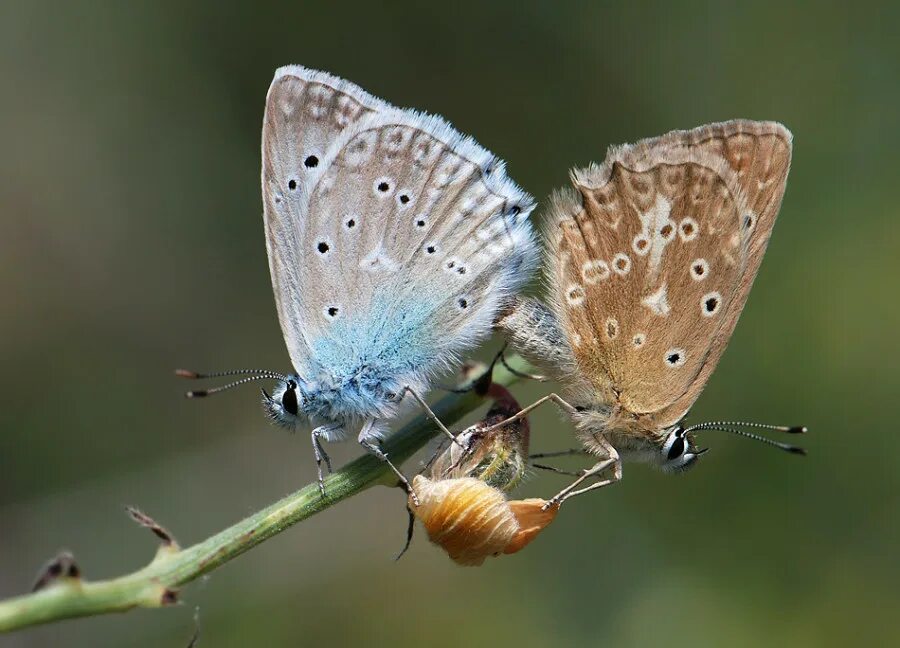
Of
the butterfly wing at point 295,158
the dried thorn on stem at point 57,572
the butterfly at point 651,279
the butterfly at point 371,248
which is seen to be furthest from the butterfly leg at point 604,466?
the dried thorn on stem at point 57,572

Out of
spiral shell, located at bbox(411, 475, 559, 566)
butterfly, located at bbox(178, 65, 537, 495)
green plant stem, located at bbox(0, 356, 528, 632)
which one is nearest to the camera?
green plant stem, located at bbox(0, 356, 528, 632)

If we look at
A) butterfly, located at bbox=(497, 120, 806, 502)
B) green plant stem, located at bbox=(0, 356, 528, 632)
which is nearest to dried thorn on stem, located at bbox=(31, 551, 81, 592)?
green plant stem, located at bbox=(0, 356, 528, 632)

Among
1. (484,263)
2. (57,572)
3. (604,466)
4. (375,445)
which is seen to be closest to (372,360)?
(484,263)

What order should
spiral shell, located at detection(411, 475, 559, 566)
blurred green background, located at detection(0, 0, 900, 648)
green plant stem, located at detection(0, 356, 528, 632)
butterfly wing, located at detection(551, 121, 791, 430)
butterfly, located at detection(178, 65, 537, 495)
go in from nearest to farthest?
green plant stem, located at detection(0, 356, 528, 632) < spiral shell, located at detection(411, 475, 559, 566) < butterfly wing, located at detection(551, 121, 791, 430) < butterfly, located at detection(178, 65, 537, 495) < blurred green background, located at detection(0, 0, 900, 648)

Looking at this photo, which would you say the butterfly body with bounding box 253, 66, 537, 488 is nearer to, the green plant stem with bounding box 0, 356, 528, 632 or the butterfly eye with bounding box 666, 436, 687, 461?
the green plant stem with bounding box 0, 356, 528, 632

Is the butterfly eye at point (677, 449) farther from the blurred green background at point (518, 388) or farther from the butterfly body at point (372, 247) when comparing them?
the blurred green background at point (518, 388)

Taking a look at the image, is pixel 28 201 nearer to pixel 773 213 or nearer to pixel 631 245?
pixel 631 245

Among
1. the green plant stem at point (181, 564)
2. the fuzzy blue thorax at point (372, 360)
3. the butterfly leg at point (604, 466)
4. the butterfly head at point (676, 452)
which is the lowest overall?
the butterfly head at point (676, 452)
